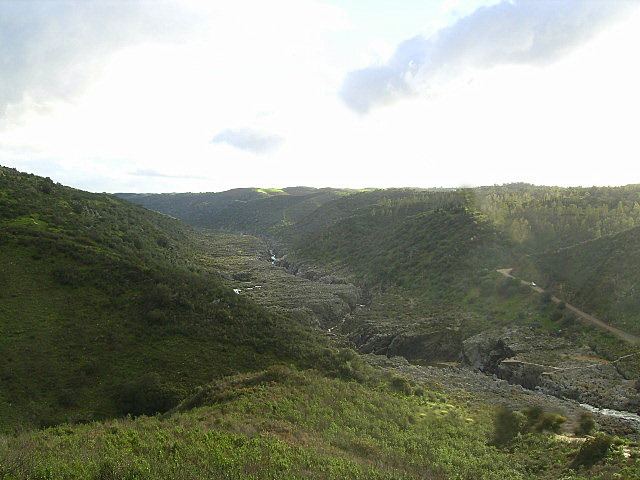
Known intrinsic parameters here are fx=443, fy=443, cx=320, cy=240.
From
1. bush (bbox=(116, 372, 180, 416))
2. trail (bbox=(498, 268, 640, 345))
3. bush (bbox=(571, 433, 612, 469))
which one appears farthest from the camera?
trail (bbox=(498, 268, 640, 345))

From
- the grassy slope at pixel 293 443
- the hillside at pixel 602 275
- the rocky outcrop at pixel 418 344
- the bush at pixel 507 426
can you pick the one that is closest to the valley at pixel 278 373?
the grassy slope at pixel 293 443

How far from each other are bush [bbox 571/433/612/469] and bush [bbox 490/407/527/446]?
5021 mm

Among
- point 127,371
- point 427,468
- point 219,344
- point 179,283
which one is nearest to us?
point 427,468

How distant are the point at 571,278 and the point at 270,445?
60.6 meters

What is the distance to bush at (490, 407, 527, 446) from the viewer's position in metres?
27.0

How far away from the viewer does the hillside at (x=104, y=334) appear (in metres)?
30.1

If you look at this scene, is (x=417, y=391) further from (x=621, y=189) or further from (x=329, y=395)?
(x=621, y=189)

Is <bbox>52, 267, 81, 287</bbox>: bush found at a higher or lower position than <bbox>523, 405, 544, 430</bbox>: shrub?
higher

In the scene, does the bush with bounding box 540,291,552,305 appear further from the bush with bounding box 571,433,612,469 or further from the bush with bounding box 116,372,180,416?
the bush with bounding box 116,372,180,416

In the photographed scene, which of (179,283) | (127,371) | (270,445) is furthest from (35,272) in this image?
(270,445)

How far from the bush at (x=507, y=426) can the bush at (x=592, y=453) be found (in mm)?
5021

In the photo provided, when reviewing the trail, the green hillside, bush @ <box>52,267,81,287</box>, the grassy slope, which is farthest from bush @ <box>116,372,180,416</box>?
the green hillside

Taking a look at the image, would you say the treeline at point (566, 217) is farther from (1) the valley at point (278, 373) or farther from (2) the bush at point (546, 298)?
(2) the bush at point (546, 298)

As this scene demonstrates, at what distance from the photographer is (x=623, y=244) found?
63656 mm
